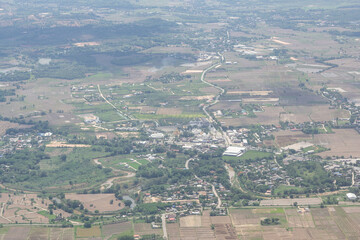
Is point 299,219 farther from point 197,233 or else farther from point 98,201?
point 98,201

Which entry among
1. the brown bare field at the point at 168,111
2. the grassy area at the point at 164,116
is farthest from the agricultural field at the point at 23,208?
the brown bare field at the point at 168,111

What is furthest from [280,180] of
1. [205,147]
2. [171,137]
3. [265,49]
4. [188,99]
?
[265,49]

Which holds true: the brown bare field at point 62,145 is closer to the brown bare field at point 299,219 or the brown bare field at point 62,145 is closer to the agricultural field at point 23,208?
the agricultural field at point 23,208

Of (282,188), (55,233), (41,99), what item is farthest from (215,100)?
(55,233)

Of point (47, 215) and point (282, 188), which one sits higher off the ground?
point (282, 188)

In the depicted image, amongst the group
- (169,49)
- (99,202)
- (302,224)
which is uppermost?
(302,224)

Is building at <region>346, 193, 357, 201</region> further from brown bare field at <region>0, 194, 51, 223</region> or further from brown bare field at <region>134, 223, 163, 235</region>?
brown bare field at <region>0, 194, 51, 223</region>
